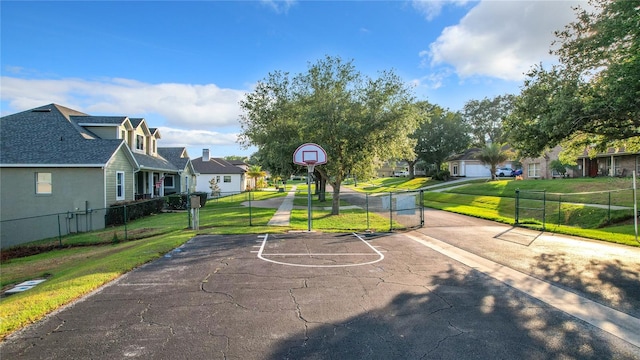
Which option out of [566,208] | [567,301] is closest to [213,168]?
[566,208]

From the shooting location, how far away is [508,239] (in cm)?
1196

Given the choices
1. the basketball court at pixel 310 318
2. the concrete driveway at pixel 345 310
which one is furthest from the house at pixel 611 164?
the basketball court at pixel 310 318

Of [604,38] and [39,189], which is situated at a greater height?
[604,38]

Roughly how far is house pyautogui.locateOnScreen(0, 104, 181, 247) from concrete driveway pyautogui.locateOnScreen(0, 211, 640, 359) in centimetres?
1274

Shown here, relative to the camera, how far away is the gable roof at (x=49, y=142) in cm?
1839

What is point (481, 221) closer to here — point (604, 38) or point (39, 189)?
point (604, 38)

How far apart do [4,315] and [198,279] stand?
9.20ft

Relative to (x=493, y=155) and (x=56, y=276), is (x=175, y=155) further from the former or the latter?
(x=493, y=155)

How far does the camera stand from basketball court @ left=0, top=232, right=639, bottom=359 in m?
3.93

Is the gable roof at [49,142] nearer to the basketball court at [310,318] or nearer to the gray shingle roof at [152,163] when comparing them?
the gray shingle roof at [152,163]

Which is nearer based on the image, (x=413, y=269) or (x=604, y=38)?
(x=413, y=269)

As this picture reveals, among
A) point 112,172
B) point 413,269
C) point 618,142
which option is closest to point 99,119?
point 112,172

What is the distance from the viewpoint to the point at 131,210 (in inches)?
783

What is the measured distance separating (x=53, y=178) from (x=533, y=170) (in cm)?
4398
